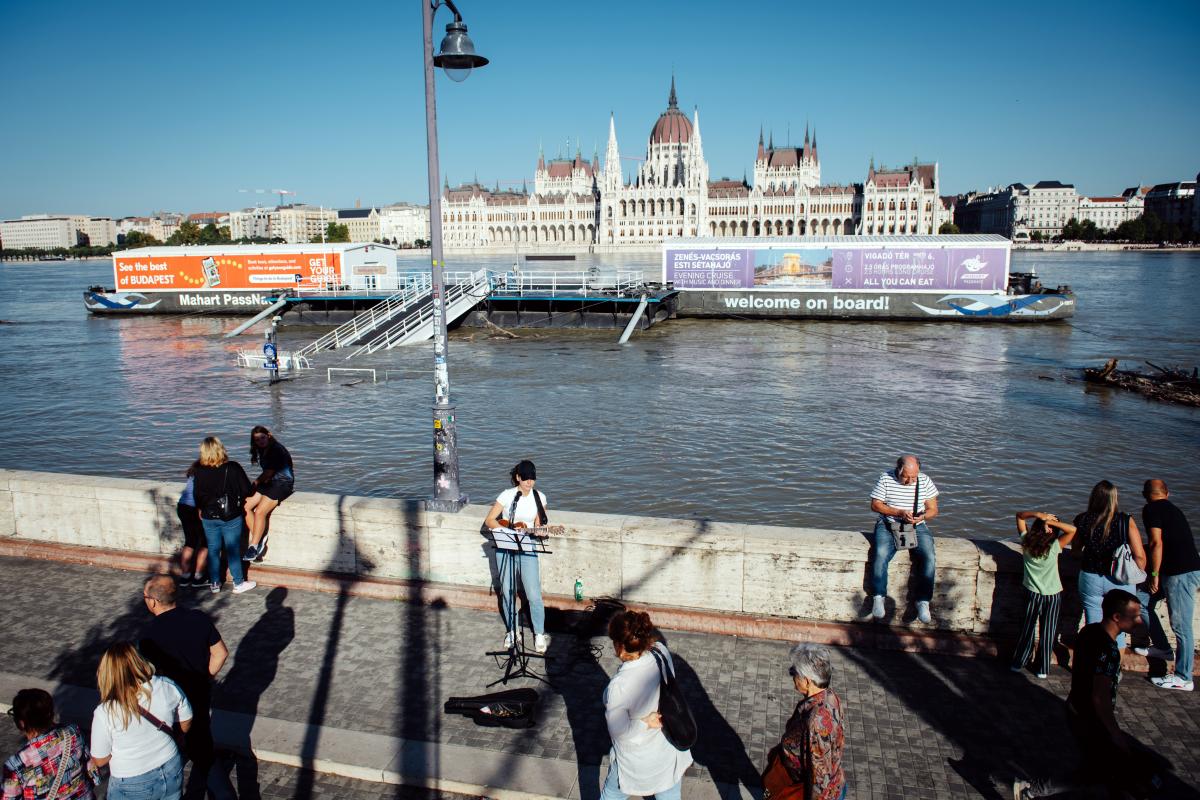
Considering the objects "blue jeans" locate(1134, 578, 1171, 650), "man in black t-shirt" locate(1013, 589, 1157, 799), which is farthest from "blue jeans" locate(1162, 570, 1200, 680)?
"man in black t-shirt" locate(1013, 589, 1157, 799)

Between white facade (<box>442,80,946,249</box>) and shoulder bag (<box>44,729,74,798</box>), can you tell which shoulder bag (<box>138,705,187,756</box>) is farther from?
white facade (<box>442,80,946,249</box>)

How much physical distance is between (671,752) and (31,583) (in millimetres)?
7062

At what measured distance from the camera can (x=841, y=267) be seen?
41.9m

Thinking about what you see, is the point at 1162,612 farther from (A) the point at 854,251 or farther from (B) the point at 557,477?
(A) the point at 854,251

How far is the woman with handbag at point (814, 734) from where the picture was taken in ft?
12.9

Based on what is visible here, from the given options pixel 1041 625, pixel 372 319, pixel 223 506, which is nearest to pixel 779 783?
pixel 1041 625

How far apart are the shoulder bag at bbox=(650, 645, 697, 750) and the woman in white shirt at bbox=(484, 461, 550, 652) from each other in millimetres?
2476

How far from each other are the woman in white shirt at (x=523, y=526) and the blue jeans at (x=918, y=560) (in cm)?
263

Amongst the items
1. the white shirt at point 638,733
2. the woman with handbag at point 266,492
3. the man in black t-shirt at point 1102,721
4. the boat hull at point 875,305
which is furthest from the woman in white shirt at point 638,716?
the boat hull at point 875,305

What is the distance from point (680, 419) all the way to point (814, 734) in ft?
54.0

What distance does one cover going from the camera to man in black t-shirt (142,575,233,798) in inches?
180

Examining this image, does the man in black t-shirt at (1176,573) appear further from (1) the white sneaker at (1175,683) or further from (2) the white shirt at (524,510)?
(2) the white shirt at (524,510)

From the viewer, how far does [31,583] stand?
26.4ft

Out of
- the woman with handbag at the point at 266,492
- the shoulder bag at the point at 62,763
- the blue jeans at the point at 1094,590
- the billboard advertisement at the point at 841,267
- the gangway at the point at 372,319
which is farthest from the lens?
the billboard advertisement at the point at 841,267
